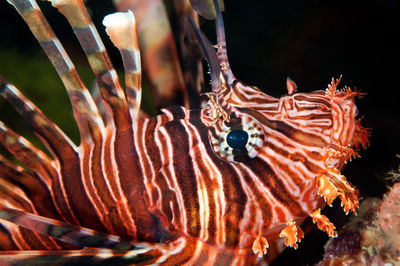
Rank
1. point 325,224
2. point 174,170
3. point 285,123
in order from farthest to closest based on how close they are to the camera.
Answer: point 174,170
point 285,123
point 325,224

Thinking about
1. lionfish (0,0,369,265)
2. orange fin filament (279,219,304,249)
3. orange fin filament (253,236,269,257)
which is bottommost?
orange fin filament (253,236,269,257)

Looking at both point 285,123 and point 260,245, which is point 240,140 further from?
point 260,245

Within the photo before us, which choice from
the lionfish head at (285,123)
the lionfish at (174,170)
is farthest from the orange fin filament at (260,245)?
the lionfish head at (285,123)

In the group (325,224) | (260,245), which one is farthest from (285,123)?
(260,245)

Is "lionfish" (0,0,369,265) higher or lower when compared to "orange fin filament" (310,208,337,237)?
higher

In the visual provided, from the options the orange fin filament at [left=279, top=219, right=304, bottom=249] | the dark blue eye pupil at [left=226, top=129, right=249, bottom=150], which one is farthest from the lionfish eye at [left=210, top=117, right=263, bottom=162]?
the orange fin filament at [left=279, top=219, right=304, bottom=249]

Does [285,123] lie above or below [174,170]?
above

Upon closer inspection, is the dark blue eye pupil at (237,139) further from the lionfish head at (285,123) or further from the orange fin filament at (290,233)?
the orange fin filament at (290,233)

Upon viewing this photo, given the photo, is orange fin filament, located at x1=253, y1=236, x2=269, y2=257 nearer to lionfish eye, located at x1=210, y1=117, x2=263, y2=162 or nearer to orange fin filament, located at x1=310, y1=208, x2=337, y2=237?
→ orange fin filament, located at x1=310, y1=208, x2=337, y2=237
